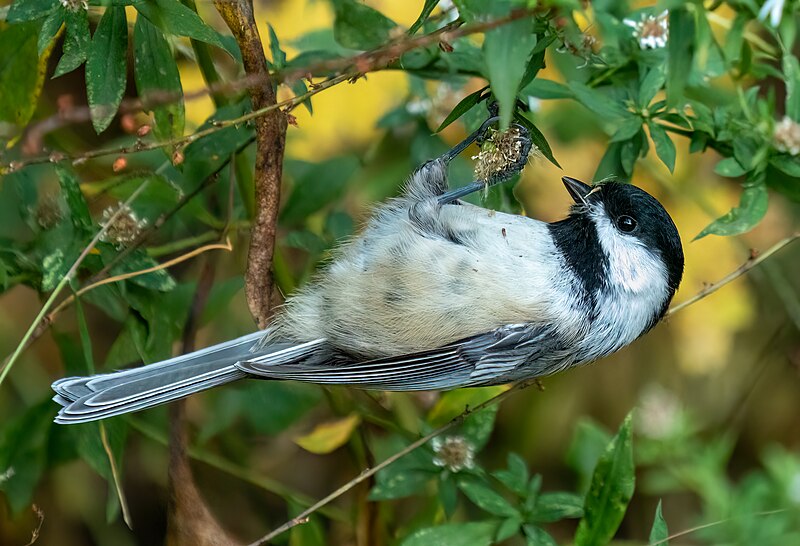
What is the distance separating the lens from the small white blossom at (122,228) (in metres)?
2.15

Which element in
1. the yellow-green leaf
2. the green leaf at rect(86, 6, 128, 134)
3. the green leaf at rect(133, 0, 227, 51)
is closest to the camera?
the green leaf at rect(133, 0, 227, 51)

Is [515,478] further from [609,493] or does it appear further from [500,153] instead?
[500,153]

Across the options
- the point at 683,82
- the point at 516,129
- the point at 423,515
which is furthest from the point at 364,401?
the point at 683,82

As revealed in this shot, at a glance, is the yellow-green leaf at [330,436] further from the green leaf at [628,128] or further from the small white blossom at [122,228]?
the green leaf at [628,128]

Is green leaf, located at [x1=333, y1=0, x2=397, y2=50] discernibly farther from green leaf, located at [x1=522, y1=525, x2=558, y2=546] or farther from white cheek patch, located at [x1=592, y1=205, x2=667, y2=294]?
green leaf, located at [x1=522, y1=525, x2=558, y2=546]

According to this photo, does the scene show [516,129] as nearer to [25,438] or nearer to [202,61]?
[202,61]

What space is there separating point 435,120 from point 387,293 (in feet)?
2.35

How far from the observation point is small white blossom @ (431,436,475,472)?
226cm

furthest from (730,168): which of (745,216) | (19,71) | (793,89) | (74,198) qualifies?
(19,71)

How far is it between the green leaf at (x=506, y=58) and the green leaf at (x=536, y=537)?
106 centimetres

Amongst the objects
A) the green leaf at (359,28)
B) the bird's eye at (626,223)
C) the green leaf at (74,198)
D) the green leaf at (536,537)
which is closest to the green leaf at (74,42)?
the green leaf at (74,198)

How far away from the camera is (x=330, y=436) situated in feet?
8.26

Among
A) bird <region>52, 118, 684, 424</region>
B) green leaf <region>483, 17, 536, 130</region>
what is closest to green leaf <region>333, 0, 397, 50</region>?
bird <region>52, 118, 684, 424</region>

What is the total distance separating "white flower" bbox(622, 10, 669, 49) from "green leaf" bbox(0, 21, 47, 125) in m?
1.35
